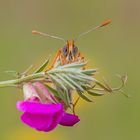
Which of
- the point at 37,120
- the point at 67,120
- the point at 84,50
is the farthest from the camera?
the point at 84,50

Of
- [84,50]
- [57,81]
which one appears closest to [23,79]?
[57,81]

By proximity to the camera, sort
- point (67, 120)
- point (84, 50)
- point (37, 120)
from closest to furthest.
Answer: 1. point (37, 120)
2. point (67, 120)
3. point (84, 50)

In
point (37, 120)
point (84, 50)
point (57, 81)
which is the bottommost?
point (37, 120)

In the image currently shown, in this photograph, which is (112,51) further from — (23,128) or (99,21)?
(23,128)

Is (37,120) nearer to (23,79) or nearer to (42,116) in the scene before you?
(42,116)

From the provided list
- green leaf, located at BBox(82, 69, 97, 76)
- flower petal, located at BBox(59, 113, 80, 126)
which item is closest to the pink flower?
flower petal, located at BBox(59, 113, 80, 126)

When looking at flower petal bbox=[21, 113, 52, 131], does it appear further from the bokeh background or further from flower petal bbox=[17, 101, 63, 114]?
the bokeh background

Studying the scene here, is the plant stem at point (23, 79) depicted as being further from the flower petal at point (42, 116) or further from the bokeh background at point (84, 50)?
the bokeh background at point (84, 50)
